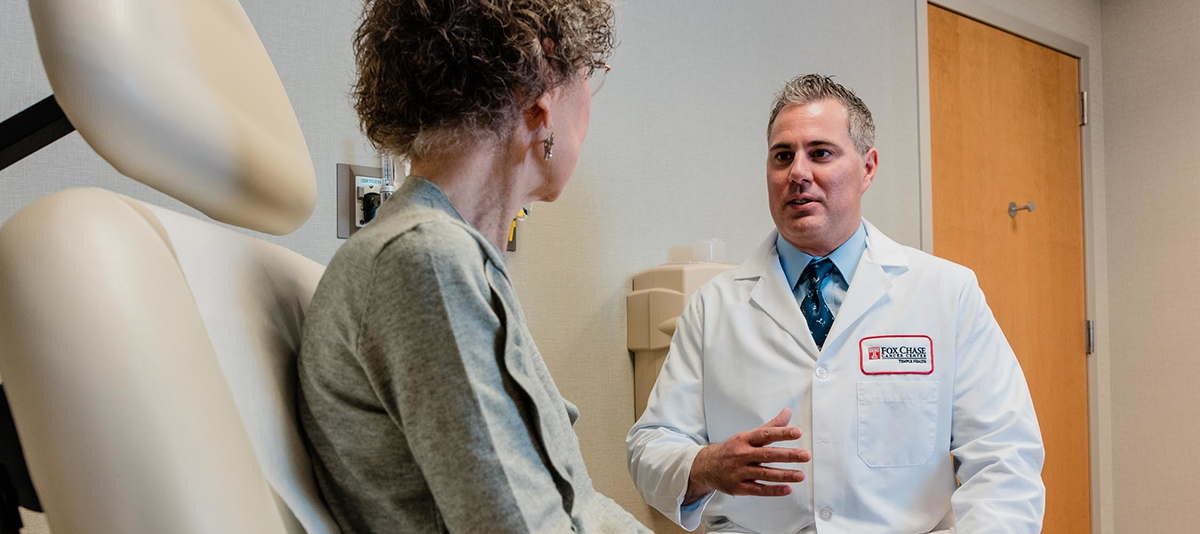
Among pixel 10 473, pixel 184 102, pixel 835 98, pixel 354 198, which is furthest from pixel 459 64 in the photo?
pixel 835 98

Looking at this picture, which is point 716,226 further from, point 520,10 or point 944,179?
point 520,10

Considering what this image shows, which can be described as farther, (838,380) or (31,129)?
(838,380)

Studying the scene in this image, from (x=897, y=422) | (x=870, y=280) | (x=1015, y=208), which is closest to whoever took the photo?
(x=897, y=422)

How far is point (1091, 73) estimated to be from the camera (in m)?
3.23

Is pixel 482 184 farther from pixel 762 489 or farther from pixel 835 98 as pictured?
pixel 835 98

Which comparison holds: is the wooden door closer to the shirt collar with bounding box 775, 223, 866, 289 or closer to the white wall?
the white wall

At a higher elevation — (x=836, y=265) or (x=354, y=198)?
(x=354, y=198)

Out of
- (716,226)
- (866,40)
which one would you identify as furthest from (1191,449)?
(716,226)

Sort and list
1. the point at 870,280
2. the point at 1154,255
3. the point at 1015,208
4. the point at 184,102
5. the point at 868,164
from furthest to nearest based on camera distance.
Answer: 1. the point at 1154,255
2. the point at 1015,208
3. the point at 868,164
4. the point at 870,280
5. the point at 184,102

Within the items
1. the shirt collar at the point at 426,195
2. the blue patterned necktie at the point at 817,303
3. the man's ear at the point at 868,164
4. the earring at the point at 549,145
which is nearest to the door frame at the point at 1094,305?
the man's ear at the point at 868,164

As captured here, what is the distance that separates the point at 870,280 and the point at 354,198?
100cm

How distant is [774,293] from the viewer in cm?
175

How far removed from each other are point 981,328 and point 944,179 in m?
1.16

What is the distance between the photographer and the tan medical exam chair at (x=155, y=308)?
55cm
